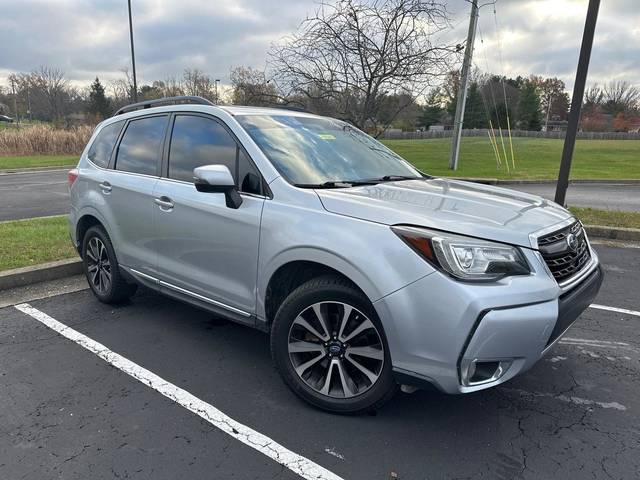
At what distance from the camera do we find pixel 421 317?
7.75 feet

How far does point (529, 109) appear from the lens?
77625mm

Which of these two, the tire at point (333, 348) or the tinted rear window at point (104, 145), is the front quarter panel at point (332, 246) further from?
the tinted rear window at point (104, 145)

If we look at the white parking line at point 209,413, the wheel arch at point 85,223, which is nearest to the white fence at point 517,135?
the wheel arch at point 85,223

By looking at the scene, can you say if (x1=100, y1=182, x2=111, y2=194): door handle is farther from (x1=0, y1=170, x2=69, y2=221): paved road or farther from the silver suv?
(x1=0, y1=170, x2=69, y2=221): paved road

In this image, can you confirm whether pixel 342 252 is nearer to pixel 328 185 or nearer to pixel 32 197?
pixel 328 185

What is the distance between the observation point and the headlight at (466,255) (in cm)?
236

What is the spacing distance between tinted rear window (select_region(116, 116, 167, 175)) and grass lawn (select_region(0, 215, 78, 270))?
2060 mm

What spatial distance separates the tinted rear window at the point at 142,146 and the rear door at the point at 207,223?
0.19m

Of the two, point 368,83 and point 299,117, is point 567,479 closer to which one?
point 299,117

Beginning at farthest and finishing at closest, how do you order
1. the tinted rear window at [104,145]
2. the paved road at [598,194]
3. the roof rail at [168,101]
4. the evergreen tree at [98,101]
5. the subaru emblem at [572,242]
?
the evergreen tree at [98,101], the paved road at [598,194], the tinted rear window at [104,145], the roof rail at [168,101], the subaru emblem at [572,242]

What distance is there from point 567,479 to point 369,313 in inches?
48.5

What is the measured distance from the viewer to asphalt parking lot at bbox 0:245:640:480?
7.95 ft

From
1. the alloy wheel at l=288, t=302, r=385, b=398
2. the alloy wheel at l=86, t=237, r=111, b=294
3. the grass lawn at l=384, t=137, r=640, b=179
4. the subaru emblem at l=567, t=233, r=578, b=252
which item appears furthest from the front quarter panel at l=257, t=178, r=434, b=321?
the grass lawn at l=384, t=137, r=640, b=179

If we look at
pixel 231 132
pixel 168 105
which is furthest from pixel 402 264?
pixel 168 105
